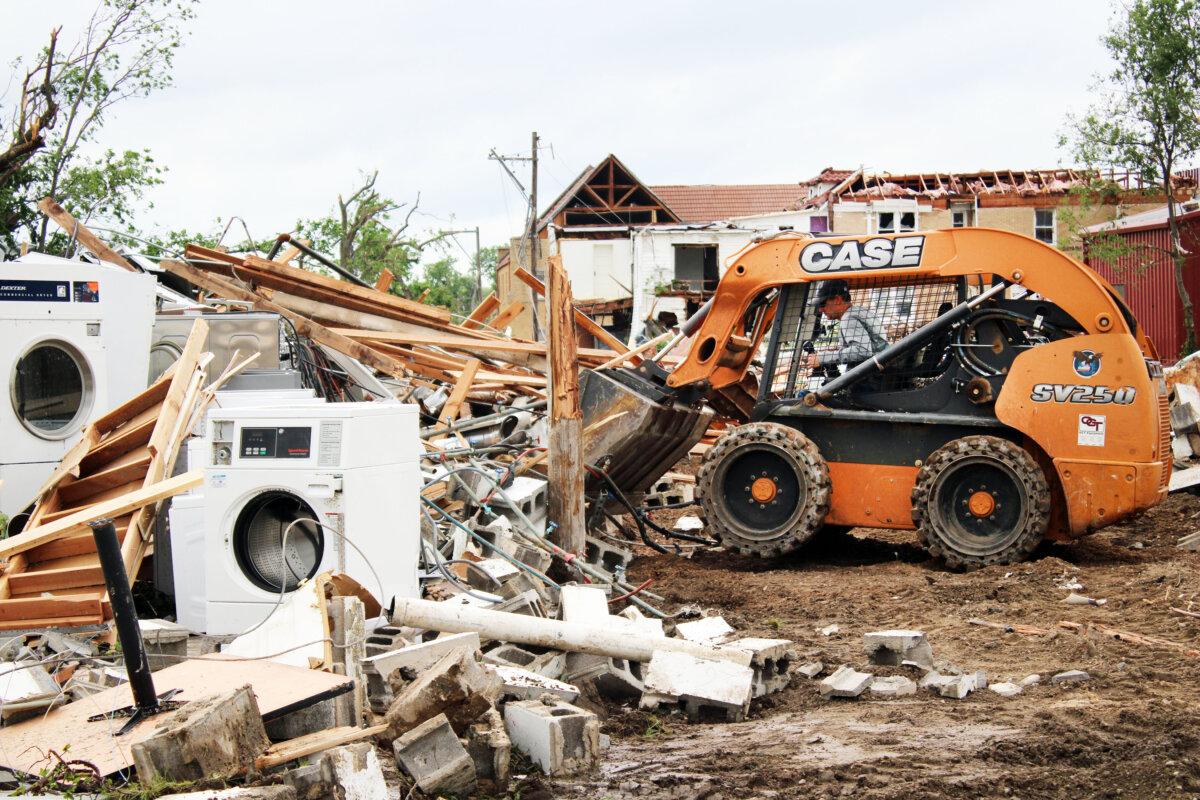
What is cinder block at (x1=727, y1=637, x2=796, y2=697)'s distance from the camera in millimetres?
6648

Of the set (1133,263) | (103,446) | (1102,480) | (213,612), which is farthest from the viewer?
(1133,263)

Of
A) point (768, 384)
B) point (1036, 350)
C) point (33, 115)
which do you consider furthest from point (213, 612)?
point (33, 115)

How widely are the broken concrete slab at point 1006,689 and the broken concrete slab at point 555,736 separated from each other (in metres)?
2.27

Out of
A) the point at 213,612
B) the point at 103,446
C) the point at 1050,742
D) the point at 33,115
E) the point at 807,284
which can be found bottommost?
the point at 1050,742

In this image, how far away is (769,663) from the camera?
22.4 feet

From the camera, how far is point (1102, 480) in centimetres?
984

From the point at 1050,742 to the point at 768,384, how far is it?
19.4 feet

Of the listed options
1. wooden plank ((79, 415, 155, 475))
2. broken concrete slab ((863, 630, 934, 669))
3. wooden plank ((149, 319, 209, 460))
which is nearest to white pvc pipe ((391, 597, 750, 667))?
broken concrete slab ((863, 630, 934, 669))

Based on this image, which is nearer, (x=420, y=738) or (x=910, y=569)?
(x=420, y=738)

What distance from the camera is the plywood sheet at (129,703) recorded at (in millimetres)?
4598

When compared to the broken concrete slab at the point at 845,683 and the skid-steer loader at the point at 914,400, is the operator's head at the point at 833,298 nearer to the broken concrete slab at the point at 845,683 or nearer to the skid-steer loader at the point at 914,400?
the skid-steer loader at the point at 914,400

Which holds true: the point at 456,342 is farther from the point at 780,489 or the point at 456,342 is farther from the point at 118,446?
the point at 118,446

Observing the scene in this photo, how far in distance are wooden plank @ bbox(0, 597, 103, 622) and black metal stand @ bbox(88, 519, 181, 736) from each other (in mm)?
2402

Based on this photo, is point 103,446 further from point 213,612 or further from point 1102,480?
point 1102,480
